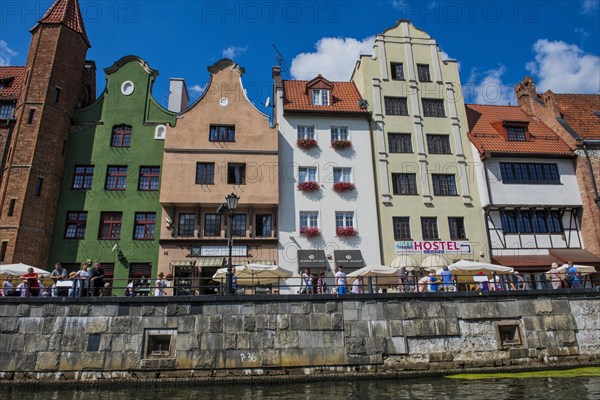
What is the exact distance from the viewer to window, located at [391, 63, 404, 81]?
101 ft

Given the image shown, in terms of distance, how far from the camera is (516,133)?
30.0 metres

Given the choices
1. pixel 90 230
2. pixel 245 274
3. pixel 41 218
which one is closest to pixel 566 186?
pixel 245 274

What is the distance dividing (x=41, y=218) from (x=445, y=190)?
984 inches

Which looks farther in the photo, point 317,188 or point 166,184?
point 317,188

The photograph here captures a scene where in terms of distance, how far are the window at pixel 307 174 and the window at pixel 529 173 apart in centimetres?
1248

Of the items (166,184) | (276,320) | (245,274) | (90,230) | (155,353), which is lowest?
(155,353)

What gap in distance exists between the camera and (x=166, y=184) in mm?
25047

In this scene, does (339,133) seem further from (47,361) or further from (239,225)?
(47,361)

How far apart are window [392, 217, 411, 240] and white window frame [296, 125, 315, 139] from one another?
310 inches

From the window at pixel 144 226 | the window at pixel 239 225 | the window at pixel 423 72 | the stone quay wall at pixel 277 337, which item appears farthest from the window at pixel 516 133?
the window at pixel 144 226

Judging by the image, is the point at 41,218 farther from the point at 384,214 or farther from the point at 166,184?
the point at 384,214

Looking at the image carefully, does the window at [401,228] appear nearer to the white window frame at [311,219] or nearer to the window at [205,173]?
the white window frame at [311,219]

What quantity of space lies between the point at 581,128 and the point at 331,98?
18.1m

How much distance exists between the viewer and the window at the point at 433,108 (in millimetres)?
30234
